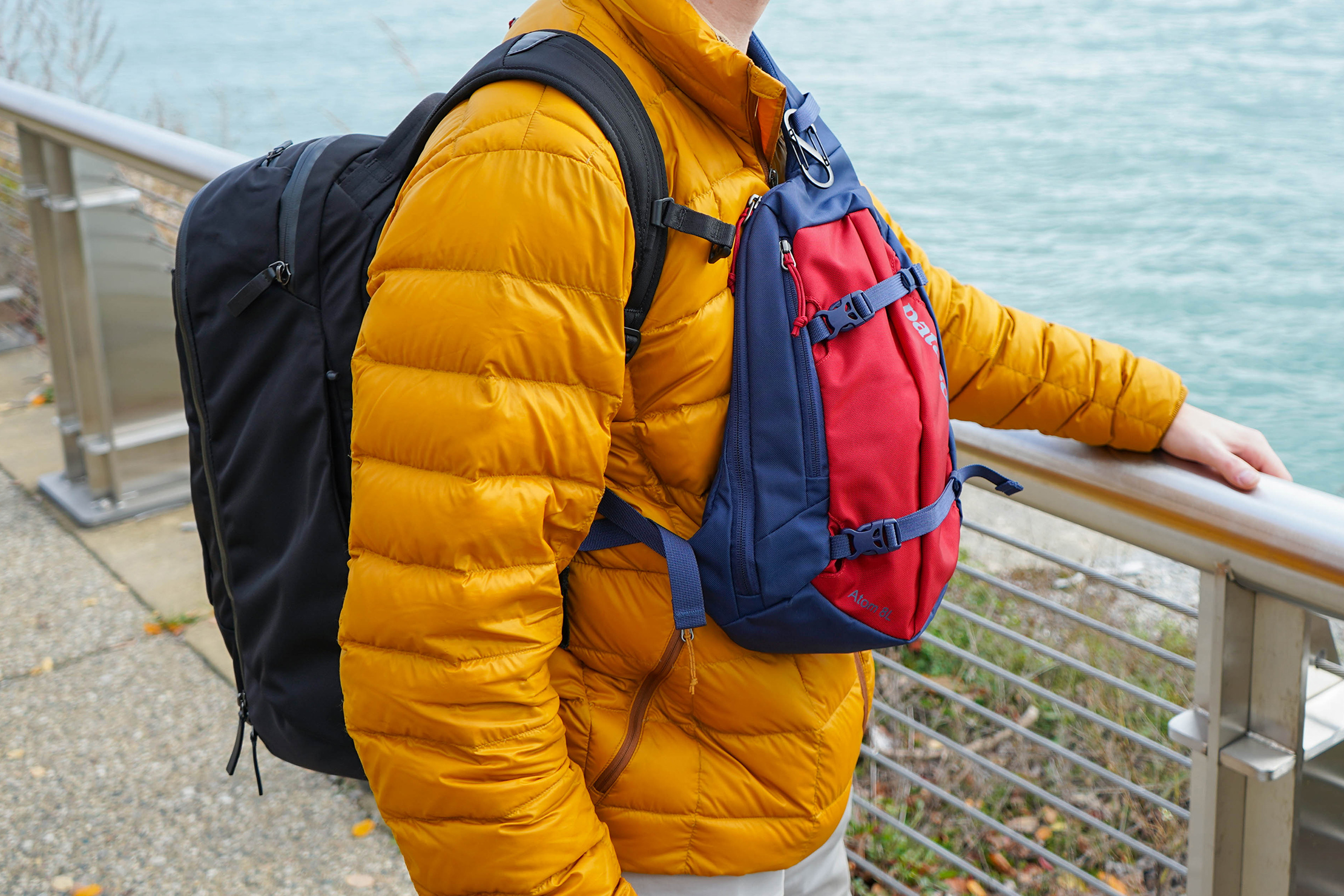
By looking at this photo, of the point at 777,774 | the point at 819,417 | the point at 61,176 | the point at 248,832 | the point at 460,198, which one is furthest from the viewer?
the point at 61,176

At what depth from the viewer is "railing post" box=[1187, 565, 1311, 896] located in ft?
4.60

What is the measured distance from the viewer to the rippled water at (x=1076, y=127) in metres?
15.4

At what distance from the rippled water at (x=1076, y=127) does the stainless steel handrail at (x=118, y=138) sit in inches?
417

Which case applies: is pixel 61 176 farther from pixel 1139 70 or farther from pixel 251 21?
pixel 251 21

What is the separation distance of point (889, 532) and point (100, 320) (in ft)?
9.89

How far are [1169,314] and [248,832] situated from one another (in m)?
15.5

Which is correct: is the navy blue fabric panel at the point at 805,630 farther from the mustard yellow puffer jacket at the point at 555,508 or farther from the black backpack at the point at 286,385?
the black backpack at the point at 286,385

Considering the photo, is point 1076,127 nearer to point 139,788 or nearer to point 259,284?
point 139,788

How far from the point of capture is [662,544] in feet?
3.84

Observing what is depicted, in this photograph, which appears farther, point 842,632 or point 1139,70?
point 1139,70

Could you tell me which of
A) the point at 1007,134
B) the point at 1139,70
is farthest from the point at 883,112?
the point at 1139,70

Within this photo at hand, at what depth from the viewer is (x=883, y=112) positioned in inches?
828

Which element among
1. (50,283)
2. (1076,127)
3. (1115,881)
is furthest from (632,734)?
(1076,127)

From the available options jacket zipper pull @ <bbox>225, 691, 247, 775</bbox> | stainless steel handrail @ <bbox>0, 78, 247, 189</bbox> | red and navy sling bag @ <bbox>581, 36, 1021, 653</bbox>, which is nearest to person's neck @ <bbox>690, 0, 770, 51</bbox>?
red and navy sling bag @ <bbox>581, 36, 1021, 653</bbox>
